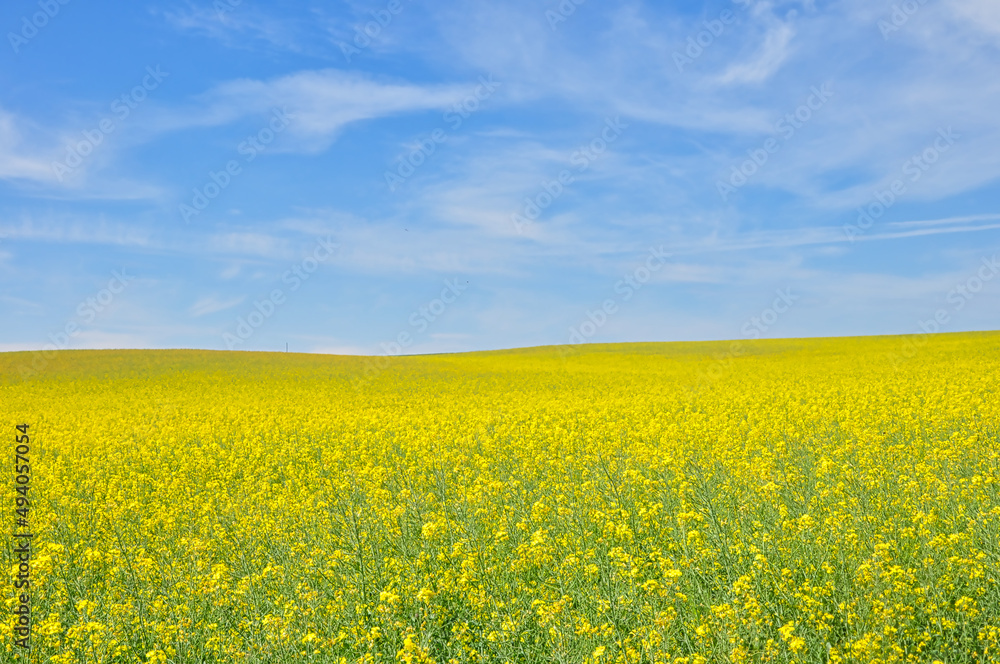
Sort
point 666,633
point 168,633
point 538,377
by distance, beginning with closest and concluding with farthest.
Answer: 1. point 666,633
2. point 168,633
3. point 538,377

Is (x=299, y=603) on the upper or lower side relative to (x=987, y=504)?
lower

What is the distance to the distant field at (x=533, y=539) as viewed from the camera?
414 cm

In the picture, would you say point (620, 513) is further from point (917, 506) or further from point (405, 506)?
point (917, 506)

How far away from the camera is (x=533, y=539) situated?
15.7ft

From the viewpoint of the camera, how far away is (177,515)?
8492 mm

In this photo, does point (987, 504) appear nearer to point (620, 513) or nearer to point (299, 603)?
point (620, 513)

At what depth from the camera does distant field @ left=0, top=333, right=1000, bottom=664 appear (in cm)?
414

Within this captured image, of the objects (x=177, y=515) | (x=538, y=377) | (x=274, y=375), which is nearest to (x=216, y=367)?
(x=274, y=375)

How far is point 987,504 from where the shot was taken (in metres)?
6.18

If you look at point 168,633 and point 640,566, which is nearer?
point 168,633

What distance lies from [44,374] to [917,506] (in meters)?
44.0

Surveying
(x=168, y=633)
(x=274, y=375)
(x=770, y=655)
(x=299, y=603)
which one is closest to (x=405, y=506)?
(x=299, y=603)

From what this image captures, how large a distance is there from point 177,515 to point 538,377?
77.4 feet

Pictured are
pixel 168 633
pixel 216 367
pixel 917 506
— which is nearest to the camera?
pixel 168 633
